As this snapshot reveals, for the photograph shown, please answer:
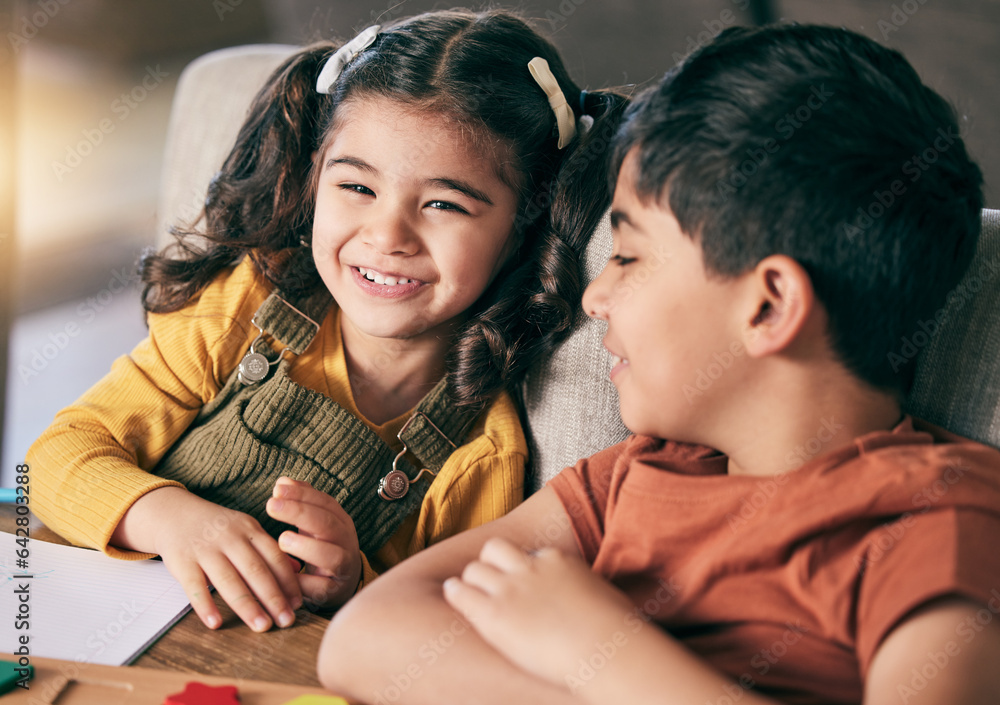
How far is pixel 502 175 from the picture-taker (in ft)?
3.72

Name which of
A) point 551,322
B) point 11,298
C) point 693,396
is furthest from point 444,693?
point 11,298

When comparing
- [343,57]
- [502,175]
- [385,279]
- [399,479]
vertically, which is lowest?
[399,479]

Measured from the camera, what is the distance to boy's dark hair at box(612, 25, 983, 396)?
0.73 metres

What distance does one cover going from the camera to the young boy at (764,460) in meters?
0.66

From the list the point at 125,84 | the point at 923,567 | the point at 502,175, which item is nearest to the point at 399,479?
the point at 502,175

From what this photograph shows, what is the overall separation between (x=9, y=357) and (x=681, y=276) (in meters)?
1.54

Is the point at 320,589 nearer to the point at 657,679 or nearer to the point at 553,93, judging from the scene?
the point at 657,679

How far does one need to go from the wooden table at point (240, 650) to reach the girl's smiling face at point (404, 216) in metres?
0.44

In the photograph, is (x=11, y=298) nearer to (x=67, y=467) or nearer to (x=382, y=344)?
(x=67, y=467)

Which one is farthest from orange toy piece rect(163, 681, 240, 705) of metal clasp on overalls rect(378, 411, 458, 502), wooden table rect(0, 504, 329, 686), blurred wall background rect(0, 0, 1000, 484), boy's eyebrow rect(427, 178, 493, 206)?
blurred wall background rect(0, 0, 1000, 484)

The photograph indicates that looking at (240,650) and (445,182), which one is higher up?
(445,182)

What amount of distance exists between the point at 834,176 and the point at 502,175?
0.51 metres

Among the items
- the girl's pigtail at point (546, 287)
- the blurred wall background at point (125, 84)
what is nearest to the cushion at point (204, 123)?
the blurred wall background at point (125, 84)

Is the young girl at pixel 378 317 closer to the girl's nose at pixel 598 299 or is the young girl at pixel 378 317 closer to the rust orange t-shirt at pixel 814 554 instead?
the girl's nose at pixel 598 299
